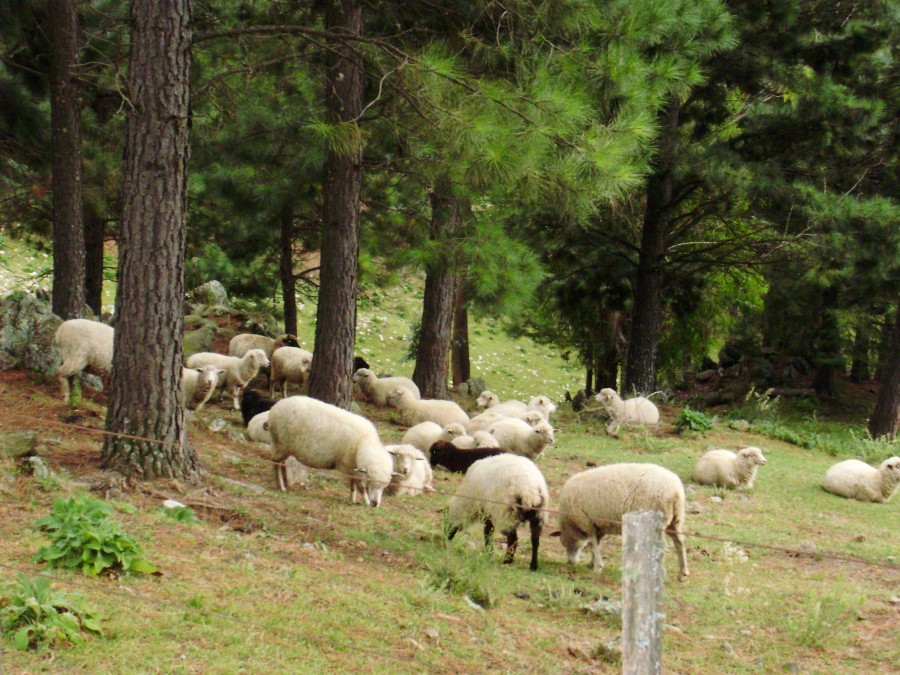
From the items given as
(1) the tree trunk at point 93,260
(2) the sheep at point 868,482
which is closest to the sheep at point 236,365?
(1) the tree trunk at point 93,260

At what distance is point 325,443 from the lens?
8.57m

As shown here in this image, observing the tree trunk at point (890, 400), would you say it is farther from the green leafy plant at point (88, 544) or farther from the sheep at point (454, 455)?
the green leafy plant at point (88, 544)

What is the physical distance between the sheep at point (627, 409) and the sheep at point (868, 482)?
4411 mm

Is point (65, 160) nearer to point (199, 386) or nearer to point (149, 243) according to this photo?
point (199, 386)

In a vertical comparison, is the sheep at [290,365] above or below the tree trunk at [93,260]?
below

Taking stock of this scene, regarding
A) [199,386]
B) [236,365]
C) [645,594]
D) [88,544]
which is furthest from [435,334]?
[645,594]

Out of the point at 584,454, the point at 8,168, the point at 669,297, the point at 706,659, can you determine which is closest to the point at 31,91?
the point at 8,168

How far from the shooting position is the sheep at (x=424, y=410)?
44.0ft

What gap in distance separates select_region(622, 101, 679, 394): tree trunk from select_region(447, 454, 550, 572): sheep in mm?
10651

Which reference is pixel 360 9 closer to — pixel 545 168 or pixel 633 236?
pixel 545 168

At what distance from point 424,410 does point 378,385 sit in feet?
5.29

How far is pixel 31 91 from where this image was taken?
12875 mm

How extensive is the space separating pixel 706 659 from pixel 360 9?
8457 millimetres

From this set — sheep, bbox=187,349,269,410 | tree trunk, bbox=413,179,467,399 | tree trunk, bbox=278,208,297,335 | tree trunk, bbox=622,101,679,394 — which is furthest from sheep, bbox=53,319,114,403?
tree trunk, bbox=622,101,679,394
